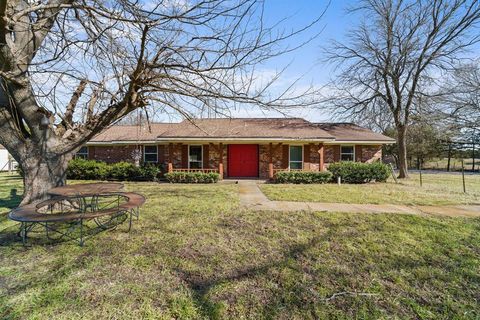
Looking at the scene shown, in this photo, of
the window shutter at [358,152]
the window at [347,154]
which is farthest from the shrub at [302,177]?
the window shutter at [358,152]

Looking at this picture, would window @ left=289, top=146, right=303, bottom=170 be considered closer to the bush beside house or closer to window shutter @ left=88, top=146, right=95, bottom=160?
the bush beside house

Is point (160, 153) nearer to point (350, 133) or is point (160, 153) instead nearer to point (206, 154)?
point (206, 154)

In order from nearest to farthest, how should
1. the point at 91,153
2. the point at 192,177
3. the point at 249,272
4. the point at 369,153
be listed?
the point at 249,272
the point at 192,177
the point at 369,153
the point at 91,153

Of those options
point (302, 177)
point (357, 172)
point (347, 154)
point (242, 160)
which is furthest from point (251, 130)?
point (347, 154)

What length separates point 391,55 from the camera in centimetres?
1612

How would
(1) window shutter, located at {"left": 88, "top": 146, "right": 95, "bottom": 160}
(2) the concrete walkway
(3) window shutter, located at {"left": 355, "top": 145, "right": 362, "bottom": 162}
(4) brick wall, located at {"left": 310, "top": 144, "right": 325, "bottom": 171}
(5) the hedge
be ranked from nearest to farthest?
(2) the concrete walkway
(5) the hedge
(4) brick wall, located at {"left": 310, "top": 144, "right": 325, "bottom": 171}
(3) window shutter, located at {"left": 355, "top": 145, "right": 362, "bottom": 162}
(1) window shutter, located at {"left": 88, "top": 146, "right": 95, "bottom": 160}

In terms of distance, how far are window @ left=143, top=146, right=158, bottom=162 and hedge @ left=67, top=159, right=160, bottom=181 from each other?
194cm

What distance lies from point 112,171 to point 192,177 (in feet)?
17.0

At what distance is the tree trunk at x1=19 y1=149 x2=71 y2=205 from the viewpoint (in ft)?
18.6

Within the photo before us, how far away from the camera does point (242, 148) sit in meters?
15.3

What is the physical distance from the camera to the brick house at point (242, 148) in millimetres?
14109

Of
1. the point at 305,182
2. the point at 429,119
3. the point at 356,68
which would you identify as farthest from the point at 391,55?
the point at 305,182

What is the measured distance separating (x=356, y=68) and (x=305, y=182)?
10.5 m

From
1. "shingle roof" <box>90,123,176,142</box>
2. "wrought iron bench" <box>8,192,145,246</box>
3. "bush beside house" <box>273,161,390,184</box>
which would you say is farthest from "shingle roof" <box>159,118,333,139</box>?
"wrought iron bench" <box>8,192,145,246</box>
